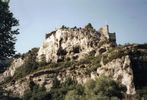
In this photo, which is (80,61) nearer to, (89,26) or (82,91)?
(82,91)

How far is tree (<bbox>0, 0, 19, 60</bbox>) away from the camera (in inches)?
1444

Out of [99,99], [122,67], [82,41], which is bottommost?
[99,99]

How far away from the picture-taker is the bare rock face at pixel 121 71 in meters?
97.6

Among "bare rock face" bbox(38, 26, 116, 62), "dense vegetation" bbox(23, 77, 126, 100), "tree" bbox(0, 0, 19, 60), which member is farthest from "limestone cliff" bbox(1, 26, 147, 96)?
"tree" bbox(0, 0, 19, 60)

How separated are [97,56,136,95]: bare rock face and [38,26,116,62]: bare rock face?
1171 centimetres

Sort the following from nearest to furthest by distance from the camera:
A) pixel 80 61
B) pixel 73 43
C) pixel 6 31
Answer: pixel 6 31 < pixel 80 61 < pixel 73 43

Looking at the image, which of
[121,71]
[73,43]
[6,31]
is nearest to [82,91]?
[121,71]

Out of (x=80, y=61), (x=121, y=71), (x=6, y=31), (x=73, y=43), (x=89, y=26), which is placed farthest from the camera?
(x=89, y=26)

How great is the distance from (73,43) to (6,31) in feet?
288

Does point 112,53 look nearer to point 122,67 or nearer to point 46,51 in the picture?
point 122,67

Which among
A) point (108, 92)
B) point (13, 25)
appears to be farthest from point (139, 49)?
point (13, 25)

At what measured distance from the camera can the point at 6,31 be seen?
3697cm

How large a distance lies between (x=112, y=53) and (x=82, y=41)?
16.7 metres

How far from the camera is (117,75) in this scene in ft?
331
